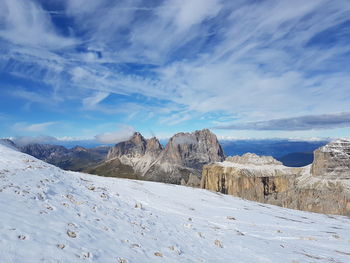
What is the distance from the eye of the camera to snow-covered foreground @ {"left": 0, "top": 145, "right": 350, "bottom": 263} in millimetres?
10070

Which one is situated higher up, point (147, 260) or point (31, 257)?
point (31, 257)

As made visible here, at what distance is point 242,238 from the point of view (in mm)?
17688

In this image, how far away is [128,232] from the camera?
14.9 meters

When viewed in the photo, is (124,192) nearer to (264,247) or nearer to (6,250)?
(264,247)

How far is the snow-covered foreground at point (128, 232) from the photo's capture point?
33.0ft

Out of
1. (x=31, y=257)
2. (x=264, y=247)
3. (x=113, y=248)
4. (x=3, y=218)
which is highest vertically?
(x=3, y=218)

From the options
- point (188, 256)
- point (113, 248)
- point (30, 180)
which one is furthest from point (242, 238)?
point (30, 180)

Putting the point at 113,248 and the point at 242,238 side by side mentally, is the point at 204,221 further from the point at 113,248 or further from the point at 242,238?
the point at 113,248

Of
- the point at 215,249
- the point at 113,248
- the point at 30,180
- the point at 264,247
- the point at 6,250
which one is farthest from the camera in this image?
the point at 30,180

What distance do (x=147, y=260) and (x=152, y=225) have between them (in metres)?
6.52

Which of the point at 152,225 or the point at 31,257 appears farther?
the point at 152,225

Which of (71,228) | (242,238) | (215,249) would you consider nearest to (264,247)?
(242,238)

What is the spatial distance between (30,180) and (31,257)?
48.2 feet

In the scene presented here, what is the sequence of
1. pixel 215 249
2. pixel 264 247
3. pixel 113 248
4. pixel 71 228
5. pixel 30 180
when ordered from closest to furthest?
pixel 113 248, pixel 71 228, pixel 215 249, pixel 264 247, pixel 30 180
